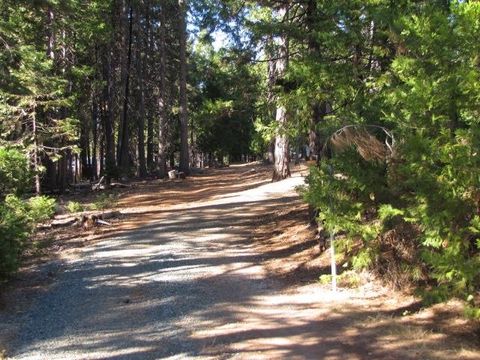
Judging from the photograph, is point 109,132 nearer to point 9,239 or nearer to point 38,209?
point 38,209

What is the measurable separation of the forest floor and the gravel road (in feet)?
0.07

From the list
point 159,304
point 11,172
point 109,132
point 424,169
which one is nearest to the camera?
point 424,169

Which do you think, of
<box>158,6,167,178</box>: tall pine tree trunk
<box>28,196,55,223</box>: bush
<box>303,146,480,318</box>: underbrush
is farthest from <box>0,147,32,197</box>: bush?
<box>158,6,167,178</box>: tall pine tree trunk

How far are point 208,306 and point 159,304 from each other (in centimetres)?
76

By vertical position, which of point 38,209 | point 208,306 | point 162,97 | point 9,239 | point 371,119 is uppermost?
point 162,97

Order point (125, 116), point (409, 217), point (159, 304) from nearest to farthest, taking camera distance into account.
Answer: point (409, 217) → point (159, 304) → point (125, 116)

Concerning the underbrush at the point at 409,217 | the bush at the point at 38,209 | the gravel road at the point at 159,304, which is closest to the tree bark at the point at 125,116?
the bush at the point at 38,209

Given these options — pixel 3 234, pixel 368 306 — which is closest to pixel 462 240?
pixel 368 306

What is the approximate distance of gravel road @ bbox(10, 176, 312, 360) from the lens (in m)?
6.33

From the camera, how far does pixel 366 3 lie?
8242 mm

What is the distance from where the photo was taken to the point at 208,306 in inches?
312

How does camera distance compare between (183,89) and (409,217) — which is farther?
(183,89)

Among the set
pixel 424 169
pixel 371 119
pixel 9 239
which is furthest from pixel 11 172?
pixel 424 169

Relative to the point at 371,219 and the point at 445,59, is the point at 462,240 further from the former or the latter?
the point at 371,219
